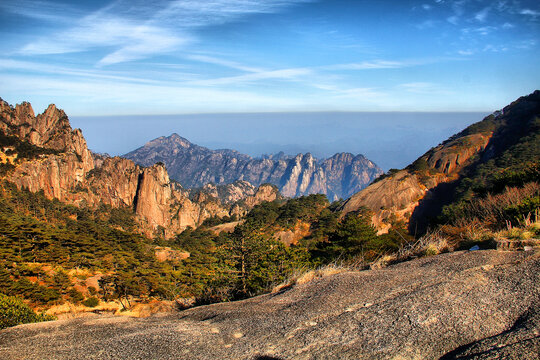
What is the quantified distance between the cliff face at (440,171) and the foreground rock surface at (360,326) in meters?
48.5

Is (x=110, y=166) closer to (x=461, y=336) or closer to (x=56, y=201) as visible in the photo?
(x=56, y=201)

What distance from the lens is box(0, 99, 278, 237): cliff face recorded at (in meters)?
101

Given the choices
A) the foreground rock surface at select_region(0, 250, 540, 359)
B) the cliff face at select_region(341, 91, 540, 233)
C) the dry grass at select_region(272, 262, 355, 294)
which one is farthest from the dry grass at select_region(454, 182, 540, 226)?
the cliff face at select_region(341, 91, 540, 233)

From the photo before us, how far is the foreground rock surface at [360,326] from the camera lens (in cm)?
388

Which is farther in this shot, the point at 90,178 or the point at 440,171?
the point at 90,178

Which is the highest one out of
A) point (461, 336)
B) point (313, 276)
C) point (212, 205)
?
point (461, 336)

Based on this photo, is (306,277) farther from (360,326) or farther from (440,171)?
(440,171)

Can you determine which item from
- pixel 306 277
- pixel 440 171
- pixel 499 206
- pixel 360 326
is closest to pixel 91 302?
pixel 306 277

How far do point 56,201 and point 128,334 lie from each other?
107m

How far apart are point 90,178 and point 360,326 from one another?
404 feet

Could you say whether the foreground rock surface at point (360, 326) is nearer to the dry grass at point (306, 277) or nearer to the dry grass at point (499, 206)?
the dry grass at point (306, 277)

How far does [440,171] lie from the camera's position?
6706cm

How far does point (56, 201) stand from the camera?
9425 centimetres

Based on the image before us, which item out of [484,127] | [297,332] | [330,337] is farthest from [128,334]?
[484,127]
